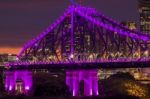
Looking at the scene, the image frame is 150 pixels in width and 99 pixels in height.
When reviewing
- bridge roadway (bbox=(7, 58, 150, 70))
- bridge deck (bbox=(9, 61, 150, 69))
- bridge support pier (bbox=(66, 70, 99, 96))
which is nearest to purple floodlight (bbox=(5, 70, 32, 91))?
bridge roadway (bbox=(7, 58, 150, 70))

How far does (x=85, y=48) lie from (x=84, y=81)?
609cm

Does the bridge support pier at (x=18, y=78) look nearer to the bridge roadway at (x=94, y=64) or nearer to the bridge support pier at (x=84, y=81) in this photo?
the bridge roadway at (x=94, y=64)

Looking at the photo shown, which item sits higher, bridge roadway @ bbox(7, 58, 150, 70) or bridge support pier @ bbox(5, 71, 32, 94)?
bridge roadway @ bbox(7, 58, 150, 70)

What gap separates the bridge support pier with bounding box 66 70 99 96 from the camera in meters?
118

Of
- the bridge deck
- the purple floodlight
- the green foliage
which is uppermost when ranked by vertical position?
the bridge deck

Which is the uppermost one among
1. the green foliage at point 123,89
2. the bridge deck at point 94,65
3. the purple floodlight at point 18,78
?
the bridge deck at point 94,65

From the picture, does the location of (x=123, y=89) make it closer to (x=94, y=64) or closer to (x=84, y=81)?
(x=84, y=81)

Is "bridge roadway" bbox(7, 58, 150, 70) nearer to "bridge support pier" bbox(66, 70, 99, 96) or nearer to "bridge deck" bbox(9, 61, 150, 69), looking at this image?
"bridge deck" bbox(9, 61, 150, 69)

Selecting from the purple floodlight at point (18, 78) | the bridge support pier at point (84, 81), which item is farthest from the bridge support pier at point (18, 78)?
the bridge support pier at point (84, 81)

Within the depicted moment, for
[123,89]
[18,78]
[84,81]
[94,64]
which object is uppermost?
[94,64]

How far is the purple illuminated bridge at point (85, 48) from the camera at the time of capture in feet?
352

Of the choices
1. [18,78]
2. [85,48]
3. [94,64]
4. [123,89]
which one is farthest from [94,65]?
[18,78]

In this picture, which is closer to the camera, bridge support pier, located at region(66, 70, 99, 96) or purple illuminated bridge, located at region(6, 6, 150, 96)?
purple illuminated bridge, located at region(6, 6, 150, 96)

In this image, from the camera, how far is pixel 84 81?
120375mm
